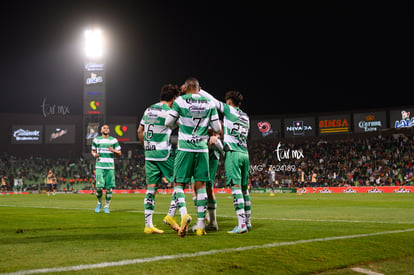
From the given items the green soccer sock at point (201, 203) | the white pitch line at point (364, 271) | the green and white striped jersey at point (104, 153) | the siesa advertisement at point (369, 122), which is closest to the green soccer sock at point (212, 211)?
the green soccer sock at point (201, 203)

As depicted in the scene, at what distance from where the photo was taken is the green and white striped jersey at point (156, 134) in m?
7.85

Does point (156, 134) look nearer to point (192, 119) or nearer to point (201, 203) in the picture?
point (192, 119)

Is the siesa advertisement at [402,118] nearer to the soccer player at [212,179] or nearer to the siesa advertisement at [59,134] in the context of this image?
the siesa advertisement at [59,134]

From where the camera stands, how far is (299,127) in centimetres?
6172

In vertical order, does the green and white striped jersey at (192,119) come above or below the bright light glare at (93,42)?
below

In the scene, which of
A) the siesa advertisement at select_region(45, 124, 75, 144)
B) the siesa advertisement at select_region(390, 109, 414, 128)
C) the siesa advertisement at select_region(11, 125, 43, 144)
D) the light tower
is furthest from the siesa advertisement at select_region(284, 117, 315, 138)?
the siesa advertisement at select_region(11, 125, 43, 144)

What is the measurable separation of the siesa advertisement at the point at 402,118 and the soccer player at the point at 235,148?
52452 mm

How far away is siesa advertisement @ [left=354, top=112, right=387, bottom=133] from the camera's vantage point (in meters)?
55.8

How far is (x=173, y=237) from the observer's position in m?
6.29

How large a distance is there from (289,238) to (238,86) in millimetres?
66924

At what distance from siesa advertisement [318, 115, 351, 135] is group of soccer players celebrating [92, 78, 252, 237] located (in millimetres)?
54003

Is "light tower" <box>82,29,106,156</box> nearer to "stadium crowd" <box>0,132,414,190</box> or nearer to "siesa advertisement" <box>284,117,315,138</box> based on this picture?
"stadium crowd" <box>0,132,414,190</box>

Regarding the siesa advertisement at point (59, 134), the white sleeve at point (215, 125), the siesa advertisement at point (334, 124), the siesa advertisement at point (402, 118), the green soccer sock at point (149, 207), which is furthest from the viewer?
the siesa advertisement at point (59, 134)

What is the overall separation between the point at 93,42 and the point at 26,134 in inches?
928
